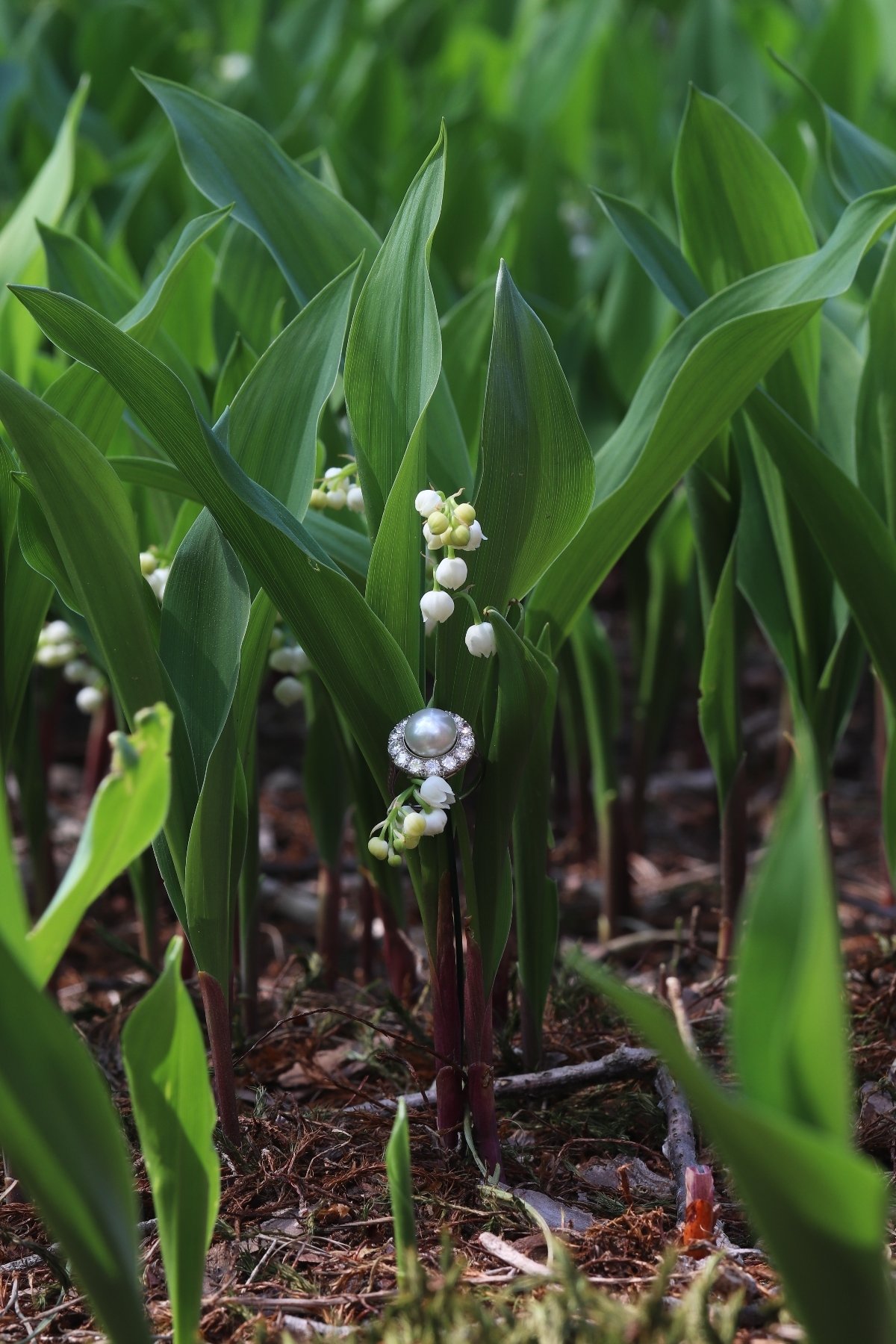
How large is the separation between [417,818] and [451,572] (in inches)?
7.9

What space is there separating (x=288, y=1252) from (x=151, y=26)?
297cm

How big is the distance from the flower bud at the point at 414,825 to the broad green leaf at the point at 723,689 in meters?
0.55

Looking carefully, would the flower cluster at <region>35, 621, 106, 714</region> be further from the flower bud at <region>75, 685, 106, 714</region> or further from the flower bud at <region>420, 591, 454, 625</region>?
the flower bud at <region>420, 591, 454, 625</region>

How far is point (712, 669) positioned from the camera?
4.67 feet

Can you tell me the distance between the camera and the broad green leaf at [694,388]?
105 cm

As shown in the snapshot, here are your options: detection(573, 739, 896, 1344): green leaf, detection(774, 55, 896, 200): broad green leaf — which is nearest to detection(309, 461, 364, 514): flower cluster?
detection(573, 739, 896, 1344): green leaf

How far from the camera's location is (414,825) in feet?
3.12

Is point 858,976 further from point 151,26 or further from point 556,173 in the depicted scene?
point 151,26

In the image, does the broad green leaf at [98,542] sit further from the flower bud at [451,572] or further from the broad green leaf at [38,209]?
the broad green leaf at [38,209]

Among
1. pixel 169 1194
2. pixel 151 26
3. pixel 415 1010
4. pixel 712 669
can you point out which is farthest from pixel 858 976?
pixel 151 26

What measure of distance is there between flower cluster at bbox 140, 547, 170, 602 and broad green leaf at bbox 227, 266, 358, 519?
0.56ft

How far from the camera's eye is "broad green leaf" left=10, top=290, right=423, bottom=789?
3.19ft

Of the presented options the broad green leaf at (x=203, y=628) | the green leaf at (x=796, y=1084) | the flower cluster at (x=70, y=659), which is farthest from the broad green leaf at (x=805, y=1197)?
the flower cluster at (x=70, y=659)

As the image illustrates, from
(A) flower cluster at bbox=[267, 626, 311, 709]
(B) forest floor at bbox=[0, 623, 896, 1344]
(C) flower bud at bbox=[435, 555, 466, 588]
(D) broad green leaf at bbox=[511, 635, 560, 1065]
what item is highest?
(C) flower bud at bbox=[435, 555, 466, 588]
